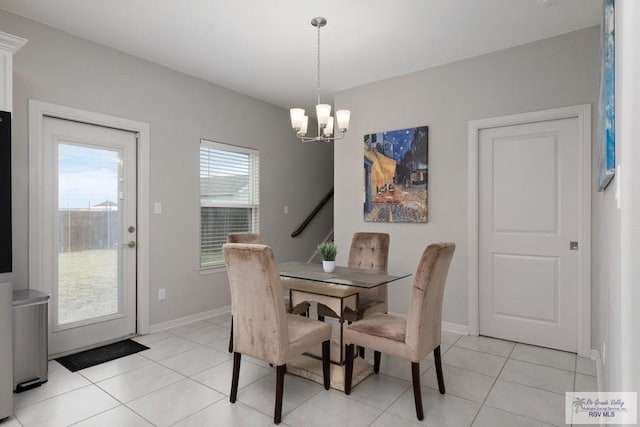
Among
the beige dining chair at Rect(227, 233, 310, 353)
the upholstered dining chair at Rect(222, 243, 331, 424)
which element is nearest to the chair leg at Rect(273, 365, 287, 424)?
the upholstered dining chair at Rect(222, 243, 331, 424)

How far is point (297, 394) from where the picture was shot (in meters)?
2.40

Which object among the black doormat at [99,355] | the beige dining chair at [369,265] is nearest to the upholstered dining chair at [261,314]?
the beige dining chair at [369,265]

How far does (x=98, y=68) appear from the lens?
3297 millimetres

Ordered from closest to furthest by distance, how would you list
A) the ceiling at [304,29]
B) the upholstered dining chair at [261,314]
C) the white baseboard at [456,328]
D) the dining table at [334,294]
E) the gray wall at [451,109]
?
1. the upholstered dining chair at [261,314]
2. the dining table at [334,294]
3. the ceiling at [304,29]
4. the gray wall at [451,109]
5. the white baseboard at [456,328]

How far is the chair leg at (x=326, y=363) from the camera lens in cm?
241

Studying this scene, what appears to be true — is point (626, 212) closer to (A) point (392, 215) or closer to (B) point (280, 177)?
(A) point (392, 215)

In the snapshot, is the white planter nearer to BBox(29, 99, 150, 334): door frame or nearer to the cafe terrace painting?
the cafe terrace painting

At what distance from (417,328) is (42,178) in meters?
3.15

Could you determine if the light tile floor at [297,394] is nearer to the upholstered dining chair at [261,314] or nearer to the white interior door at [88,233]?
the upholstered dining chair at [261,314]

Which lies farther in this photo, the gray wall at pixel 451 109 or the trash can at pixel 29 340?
the gray wall at pixel 451 109

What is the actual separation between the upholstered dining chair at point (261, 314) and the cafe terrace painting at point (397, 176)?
2126 mm

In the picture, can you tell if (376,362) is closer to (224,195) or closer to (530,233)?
(530,233)

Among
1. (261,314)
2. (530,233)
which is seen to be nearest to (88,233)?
(261,314)

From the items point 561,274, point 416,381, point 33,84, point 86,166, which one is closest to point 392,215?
point 561,274
